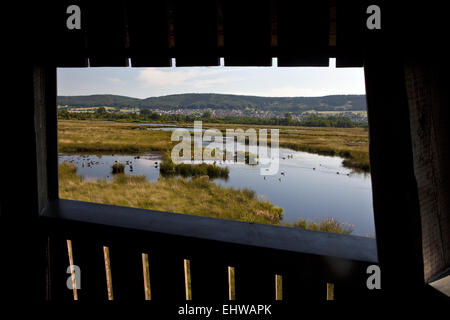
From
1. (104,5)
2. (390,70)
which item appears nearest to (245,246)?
(390,70)

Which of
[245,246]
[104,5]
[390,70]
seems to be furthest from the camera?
[104,5]

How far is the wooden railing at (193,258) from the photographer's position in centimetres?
84

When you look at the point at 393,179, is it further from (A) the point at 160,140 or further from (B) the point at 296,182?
(A) the point at 160,140

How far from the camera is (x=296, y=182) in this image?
27.2 feet

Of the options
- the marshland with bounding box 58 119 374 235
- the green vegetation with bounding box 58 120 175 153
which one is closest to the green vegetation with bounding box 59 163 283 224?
the marshland with bounding box 58 119 374 235

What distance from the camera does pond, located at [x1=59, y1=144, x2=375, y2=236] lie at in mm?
6168

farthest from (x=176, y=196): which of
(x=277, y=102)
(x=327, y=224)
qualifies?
(x=277, y=102)

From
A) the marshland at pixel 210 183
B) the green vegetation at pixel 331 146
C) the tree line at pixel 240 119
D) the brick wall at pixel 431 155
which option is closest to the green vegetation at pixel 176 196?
the marshland at pixel 210 183

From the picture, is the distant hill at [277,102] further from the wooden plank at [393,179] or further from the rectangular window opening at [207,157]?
the wooden plank at [393,179]

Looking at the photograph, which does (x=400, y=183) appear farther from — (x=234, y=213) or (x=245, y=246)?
(x=234, y=213)

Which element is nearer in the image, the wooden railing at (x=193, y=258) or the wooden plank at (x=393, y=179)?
the wooden plank at (x=393, y=179)

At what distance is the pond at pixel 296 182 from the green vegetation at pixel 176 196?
32 centimetres

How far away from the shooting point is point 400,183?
666 mm

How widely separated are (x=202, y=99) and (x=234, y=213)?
11.7 ft
